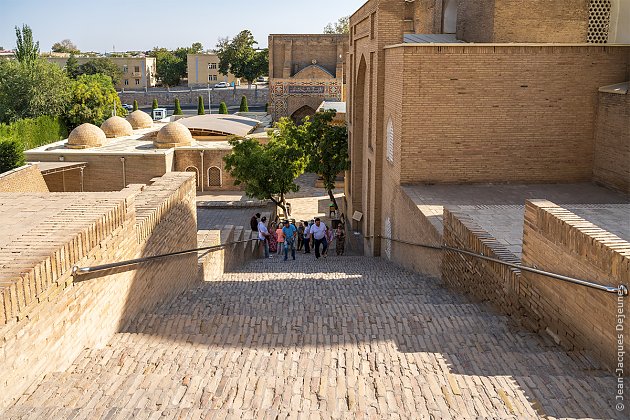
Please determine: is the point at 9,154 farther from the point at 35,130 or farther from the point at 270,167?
the point at 270,167

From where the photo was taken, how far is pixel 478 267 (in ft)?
24.8

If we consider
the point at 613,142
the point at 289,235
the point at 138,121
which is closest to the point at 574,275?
the point at 613,142

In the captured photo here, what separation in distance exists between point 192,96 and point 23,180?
42399mm

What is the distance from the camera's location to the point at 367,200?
1719cm

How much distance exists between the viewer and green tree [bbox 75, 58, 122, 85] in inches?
2527

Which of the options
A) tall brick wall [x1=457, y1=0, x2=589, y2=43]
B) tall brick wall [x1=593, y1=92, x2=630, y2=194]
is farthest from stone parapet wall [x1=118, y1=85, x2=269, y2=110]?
tall brick wall [x1=593, y1=92, x2=630, y2=194]

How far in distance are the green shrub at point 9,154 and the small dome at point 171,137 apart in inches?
206

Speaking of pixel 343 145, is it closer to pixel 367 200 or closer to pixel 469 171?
pixel 367 200

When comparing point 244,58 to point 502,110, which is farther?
point 244,58

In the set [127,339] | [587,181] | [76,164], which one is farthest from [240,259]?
[76,164]

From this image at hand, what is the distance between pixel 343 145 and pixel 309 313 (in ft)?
47.3

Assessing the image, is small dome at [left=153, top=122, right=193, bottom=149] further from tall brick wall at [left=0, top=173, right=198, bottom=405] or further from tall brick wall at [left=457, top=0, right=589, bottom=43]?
tall brick wall at [left=0, top=173, right=198, bottom=405]

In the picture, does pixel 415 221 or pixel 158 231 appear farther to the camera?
pixel 415 221

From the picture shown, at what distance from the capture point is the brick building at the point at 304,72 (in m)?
42.8
